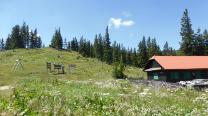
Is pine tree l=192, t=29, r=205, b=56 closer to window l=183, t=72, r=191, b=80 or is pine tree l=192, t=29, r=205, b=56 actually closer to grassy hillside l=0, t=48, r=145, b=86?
grassy hillside l=0, t=48, r=145, b=86

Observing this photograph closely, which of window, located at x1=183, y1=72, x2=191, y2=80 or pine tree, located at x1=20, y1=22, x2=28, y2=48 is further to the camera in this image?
pine tree, located at x1=20, y1=22, x2=28, y2=48

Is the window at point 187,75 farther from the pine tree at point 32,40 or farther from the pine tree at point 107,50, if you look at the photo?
the pine tree at point 32,40

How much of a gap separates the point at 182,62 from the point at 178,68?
3.81 m

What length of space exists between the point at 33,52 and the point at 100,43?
31495 millimetres

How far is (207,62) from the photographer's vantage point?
60.3 m

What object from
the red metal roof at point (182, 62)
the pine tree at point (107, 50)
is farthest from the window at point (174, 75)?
the pine tree at point (107, 50)

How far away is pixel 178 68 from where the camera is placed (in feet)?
183

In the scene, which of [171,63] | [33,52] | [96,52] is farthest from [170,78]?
[96,52]

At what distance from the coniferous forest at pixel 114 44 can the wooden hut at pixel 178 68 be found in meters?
36.6

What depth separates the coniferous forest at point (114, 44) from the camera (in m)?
97.3

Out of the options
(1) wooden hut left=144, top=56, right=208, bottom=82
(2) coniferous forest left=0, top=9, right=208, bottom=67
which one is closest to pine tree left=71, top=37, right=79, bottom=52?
(2) coniferous forest left=0, top=9, right=208, bottom=67

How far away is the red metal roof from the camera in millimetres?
56219

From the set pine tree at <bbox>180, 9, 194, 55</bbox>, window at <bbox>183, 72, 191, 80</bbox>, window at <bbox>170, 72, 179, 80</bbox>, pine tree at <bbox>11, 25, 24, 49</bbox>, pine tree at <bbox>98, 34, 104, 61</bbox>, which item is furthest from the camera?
pine tree at <bbox>11, 25, 24, 49</bbox>

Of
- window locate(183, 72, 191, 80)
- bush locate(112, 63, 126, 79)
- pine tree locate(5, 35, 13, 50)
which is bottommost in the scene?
window locate(183, 72, 191, 80)
